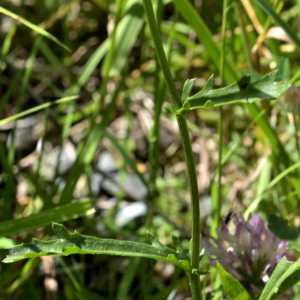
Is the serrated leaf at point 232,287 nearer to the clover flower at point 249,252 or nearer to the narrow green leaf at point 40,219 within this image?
the clover flower at point 249,252

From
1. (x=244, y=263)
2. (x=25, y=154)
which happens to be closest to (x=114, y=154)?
(x=25, y=154)

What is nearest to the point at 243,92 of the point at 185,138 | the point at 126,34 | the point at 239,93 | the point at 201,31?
the point at 239,93

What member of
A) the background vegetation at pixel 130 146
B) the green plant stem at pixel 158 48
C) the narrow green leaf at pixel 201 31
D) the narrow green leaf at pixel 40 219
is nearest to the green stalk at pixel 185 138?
the green plant stem at pixel 158 48

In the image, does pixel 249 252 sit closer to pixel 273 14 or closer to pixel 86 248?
pixel 86 248

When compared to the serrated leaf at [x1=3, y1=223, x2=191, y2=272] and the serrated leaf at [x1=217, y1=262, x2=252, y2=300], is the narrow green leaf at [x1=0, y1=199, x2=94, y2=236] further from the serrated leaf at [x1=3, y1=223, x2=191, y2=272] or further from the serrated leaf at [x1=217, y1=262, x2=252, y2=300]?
the serrated leaf at [x1=217, y1=262, x2=252, y2=300]

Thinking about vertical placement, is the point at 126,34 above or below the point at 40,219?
above
